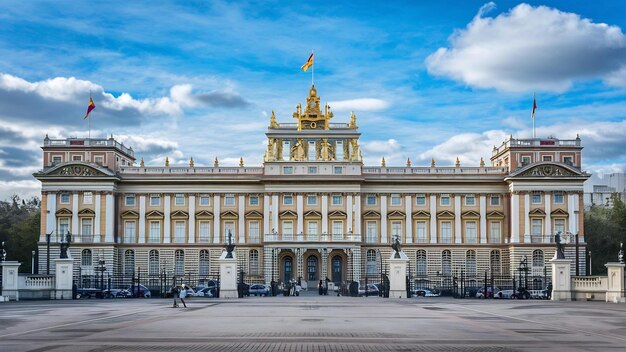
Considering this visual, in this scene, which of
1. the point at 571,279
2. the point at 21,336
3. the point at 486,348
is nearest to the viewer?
the point at 486,348

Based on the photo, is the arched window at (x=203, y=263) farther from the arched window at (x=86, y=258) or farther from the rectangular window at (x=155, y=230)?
the arched window at (x=86, y=258)

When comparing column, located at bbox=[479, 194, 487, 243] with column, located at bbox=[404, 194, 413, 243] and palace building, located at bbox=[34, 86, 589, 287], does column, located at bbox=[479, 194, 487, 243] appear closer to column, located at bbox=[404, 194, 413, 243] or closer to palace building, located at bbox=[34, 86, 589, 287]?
palace building, located at bbox=[34, 86, 589, 287]

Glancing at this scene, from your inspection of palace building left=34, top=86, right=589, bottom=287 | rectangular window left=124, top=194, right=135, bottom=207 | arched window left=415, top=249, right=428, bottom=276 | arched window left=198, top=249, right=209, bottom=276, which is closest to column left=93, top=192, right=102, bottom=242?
palace building left=34, top=86, right=589, bottom=287

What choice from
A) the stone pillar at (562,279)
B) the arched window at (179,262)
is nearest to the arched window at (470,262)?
the arched window at (179,262)

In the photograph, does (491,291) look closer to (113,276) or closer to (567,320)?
(567,320)

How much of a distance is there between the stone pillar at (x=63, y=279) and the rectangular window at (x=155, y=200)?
48.4 metres

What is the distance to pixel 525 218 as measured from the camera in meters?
106

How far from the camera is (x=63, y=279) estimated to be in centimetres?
6162

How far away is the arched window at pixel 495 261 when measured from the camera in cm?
10881

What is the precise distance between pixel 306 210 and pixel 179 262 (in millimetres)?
16594

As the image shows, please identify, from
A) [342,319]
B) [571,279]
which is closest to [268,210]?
[571,279]

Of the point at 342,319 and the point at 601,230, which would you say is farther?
the point at 601,230

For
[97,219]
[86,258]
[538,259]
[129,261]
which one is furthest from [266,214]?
[538,259]

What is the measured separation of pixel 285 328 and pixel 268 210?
77.8 m
